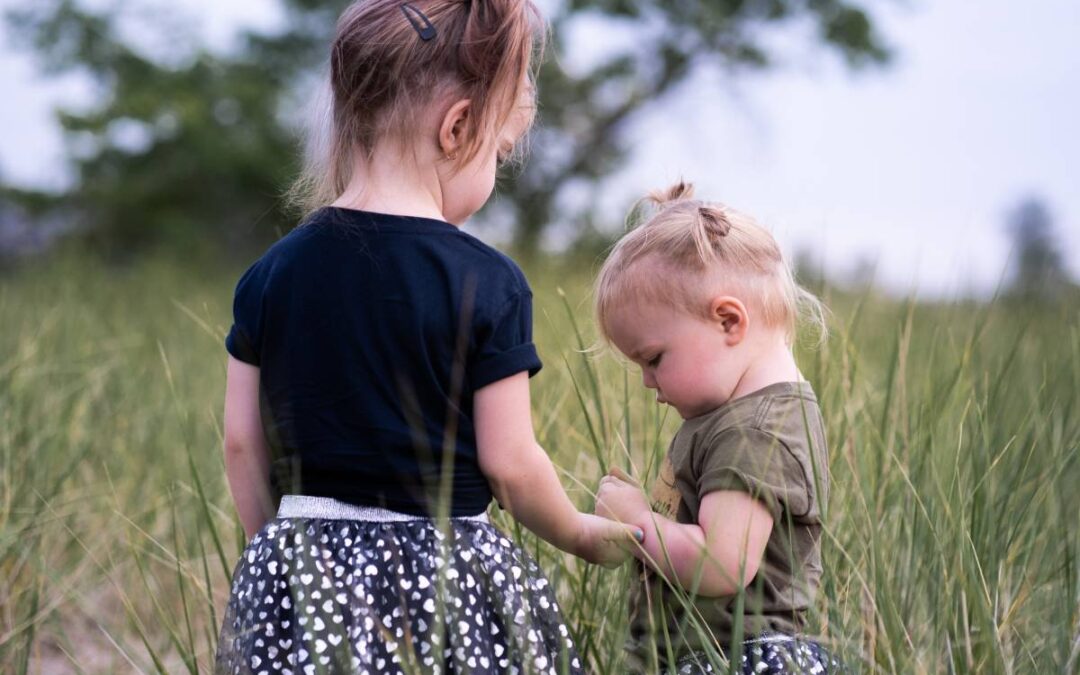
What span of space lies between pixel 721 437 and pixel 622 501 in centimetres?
18

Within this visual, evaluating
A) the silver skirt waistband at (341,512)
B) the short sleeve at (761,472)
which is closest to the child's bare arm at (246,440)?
the silver skirt waistband at (341,512)

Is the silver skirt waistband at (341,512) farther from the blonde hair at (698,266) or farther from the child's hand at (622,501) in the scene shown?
the blonde hair at (698,266)

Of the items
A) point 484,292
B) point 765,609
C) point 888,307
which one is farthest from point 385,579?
point 888,307

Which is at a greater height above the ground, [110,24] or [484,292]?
[110,24]

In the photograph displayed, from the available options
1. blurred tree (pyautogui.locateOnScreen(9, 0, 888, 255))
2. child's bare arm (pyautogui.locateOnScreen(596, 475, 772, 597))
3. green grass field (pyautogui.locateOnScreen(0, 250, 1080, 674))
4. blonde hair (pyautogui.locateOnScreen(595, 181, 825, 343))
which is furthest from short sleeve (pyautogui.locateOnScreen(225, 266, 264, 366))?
blurred tree (pyautogui.locateOnScreen(9, 0, 888, 255))

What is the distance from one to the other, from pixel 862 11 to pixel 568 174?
325 centimetres

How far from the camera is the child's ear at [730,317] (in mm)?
1635

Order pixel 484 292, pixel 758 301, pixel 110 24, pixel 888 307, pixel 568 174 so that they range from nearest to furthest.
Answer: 1. pixel 484 292
2. pixel 758 301
3. pixel 888 307
4. pixel 110 24
5. pixel 568 174

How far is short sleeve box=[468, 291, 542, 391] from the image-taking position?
1516mm

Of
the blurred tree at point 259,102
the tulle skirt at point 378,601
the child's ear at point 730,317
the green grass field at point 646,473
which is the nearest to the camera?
the tulle skirt at point 378,601

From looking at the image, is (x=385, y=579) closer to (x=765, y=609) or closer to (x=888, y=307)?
(x=765, y=609)

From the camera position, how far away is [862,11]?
1166 centimetres

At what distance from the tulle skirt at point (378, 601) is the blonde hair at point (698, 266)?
0.40 metres

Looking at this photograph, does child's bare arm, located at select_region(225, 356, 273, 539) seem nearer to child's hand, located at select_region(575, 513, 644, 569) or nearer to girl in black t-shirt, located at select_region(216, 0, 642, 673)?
Answer: girl in black t-shirt, located at select_region(216, 0, 642, 673)
